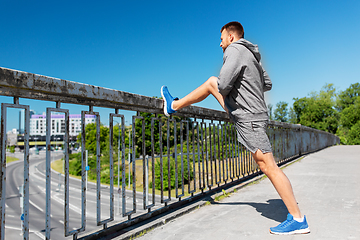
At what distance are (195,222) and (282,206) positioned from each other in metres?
1.22

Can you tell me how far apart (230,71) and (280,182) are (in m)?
1.10

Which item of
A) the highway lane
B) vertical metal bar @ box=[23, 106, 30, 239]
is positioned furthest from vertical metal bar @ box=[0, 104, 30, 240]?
the highway lane

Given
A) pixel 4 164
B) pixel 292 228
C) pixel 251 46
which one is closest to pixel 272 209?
pixel 292 228

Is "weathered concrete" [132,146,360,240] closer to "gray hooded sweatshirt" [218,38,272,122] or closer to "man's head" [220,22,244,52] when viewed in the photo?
"gray hooded sweatshirt" [218,38,272,122]

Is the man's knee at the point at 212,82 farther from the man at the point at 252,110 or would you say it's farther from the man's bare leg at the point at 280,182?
the man's bare leg at the point at 280,182

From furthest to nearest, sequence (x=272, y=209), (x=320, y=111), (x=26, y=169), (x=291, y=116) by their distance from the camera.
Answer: (x=291, y=116) → (x=320, y=111) → (x=272, y=209) → (x=26, y=169)

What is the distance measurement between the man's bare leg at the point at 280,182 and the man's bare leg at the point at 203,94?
673 mm

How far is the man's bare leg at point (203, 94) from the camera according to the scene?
2.81 meters

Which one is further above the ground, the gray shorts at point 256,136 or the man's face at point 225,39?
the man's face at point 225,39

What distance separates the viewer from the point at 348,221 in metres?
2.69

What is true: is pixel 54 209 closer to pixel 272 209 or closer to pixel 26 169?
pixel 272 209

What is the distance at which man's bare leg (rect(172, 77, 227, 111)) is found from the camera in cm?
281

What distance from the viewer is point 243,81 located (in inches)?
99.0

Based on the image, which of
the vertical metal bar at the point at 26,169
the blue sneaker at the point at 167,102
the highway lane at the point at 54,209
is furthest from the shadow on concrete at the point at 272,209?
the highway lane at the point at 54,209
